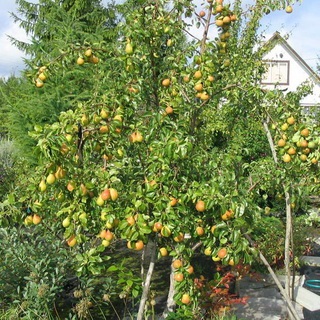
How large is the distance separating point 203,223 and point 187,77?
42.6 inches

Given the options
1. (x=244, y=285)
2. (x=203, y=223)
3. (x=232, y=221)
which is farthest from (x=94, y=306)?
(x=232, y=221)

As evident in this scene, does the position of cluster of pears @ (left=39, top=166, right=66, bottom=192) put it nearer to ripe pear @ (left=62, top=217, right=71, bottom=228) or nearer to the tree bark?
ripe pear @ (left=62, top=217, right=71, bottom=228)

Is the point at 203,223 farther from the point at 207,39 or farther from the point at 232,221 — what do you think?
the point at 207,39

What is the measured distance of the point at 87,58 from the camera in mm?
3061

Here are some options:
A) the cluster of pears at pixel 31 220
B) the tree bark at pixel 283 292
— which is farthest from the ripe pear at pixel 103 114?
the tree bark at pixel 283 292

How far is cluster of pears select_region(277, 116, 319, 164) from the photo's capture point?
269cm

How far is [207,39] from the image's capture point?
10.7ft

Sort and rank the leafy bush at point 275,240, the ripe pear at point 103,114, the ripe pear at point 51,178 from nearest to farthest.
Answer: the ripe pear at point 51,178, the ripe pear at point 103,114, the leafy bush at point 275,240

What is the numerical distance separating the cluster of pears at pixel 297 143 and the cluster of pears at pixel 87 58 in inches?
60.6

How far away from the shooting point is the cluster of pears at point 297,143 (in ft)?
8.83

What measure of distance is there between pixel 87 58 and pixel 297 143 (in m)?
1.70

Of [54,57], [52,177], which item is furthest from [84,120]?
[54,57]

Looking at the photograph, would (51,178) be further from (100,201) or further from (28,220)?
(28,220)

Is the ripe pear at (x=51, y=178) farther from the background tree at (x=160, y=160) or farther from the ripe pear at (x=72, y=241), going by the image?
the ripe pear at (x=72, y=241)
